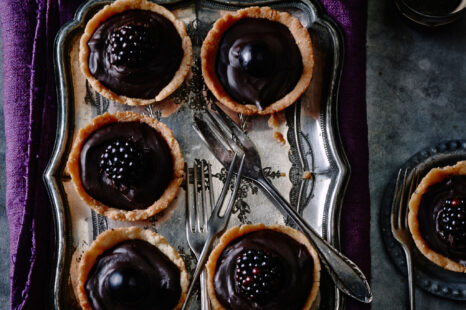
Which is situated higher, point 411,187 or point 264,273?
point 264,273

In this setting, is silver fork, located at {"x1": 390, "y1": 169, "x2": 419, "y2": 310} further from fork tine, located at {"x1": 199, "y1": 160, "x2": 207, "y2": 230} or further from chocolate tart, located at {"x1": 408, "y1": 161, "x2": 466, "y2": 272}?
fork tine, located at {"x1": 199, "y1": 160, "x2": 207, "y2": 230}

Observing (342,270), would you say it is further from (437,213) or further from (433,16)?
(433,16)

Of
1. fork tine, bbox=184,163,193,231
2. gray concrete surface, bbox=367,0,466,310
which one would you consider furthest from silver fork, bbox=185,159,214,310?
gray concrete surface, bbox=367,0,466,310

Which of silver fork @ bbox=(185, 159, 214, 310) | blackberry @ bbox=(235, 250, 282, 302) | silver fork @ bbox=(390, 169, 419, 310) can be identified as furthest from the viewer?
silver fork @ bbox=(390, 169, 419, 310)

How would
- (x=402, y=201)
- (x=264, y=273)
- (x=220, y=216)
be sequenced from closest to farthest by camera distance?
(x=264, y=273)
(x=220, y=216)
(x=402, y=201)

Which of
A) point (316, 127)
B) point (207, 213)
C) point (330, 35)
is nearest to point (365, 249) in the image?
point (316, 127)

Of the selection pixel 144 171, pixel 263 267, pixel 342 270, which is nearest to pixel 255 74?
pixel 144 171

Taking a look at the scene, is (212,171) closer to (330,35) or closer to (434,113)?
(330,35)
